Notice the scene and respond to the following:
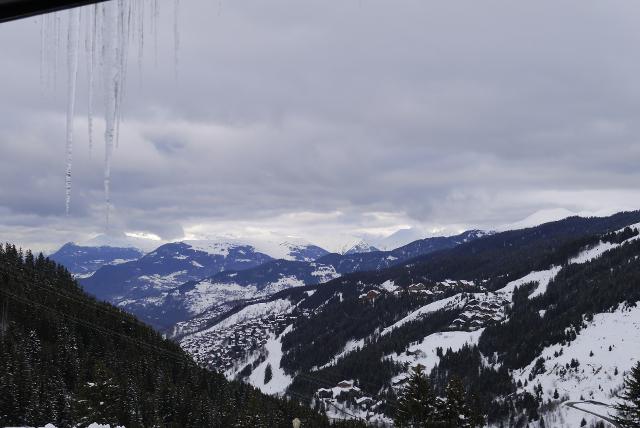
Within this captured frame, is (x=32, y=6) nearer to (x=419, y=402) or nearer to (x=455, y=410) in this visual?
(x=419, y=402)

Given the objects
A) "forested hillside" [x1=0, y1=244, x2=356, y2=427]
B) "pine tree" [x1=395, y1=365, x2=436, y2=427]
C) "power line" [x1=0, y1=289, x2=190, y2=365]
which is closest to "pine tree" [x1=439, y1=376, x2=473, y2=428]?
"pine tree" [x1=395, y1=365, x2=436, y2=427]

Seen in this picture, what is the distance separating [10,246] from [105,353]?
4769 centimetres

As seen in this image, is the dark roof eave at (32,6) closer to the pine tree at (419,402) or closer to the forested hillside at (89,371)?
the pine tree at (419,402)

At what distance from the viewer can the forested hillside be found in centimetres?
5544

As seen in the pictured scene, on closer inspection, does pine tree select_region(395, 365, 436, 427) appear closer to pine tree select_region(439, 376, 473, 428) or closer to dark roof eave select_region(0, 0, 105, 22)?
pine tree select_region(439, 376, 473, 428)

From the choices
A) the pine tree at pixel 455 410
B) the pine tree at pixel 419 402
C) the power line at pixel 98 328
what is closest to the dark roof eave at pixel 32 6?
the pine tree at pixel 419 402

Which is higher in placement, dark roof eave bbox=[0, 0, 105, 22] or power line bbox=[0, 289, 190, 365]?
power line bbox=[0, 289, 190, 365]

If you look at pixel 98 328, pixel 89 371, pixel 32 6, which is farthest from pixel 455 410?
pixel 98 328

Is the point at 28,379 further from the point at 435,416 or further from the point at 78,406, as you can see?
the point at 435,416

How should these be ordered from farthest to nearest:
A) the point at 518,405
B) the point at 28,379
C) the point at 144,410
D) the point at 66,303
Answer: the point at 518,405 → the point at 66,303 → the point at 144,410 → the point at 28,379

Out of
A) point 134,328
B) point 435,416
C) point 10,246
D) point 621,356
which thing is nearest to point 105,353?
point 134,328

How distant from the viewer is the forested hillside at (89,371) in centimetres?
5544

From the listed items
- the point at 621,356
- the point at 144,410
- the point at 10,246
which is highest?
the point at 10,246

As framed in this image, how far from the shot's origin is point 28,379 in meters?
60.9
